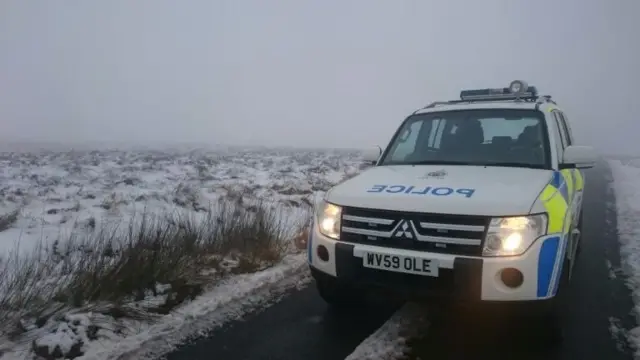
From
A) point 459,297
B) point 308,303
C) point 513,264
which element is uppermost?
point 513,264

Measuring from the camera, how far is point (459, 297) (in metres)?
3.15

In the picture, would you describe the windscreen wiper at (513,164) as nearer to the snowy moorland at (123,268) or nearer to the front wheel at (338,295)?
the front wheel at (338,295)

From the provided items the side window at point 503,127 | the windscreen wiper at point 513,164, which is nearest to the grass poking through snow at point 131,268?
the windscreen wiper at point 513,164

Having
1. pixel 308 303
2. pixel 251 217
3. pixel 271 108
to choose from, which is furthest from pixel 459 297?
pixel 271 108

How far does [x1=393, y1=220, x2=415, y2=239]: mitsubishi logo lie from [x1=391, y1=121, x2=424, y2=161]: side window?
1682mm

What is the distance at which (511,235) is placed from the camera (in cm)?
309

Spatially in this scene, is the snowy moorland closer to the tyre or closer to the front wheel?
the front wheel

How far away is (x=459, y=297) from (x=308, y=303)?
154 centimetres

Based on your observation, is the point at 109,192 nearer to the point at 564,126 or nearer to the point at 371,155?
the point at 371,155

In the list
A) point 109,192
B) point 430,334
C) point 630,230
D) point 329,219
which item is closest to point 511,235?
point 430,334

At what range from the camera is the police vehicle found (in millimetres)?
3096

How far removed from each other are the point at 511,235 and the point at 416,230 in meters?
0.61

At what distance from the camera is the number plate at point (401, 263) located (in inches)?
126

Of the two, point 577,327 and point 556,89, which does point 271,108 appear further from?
point 577,327
